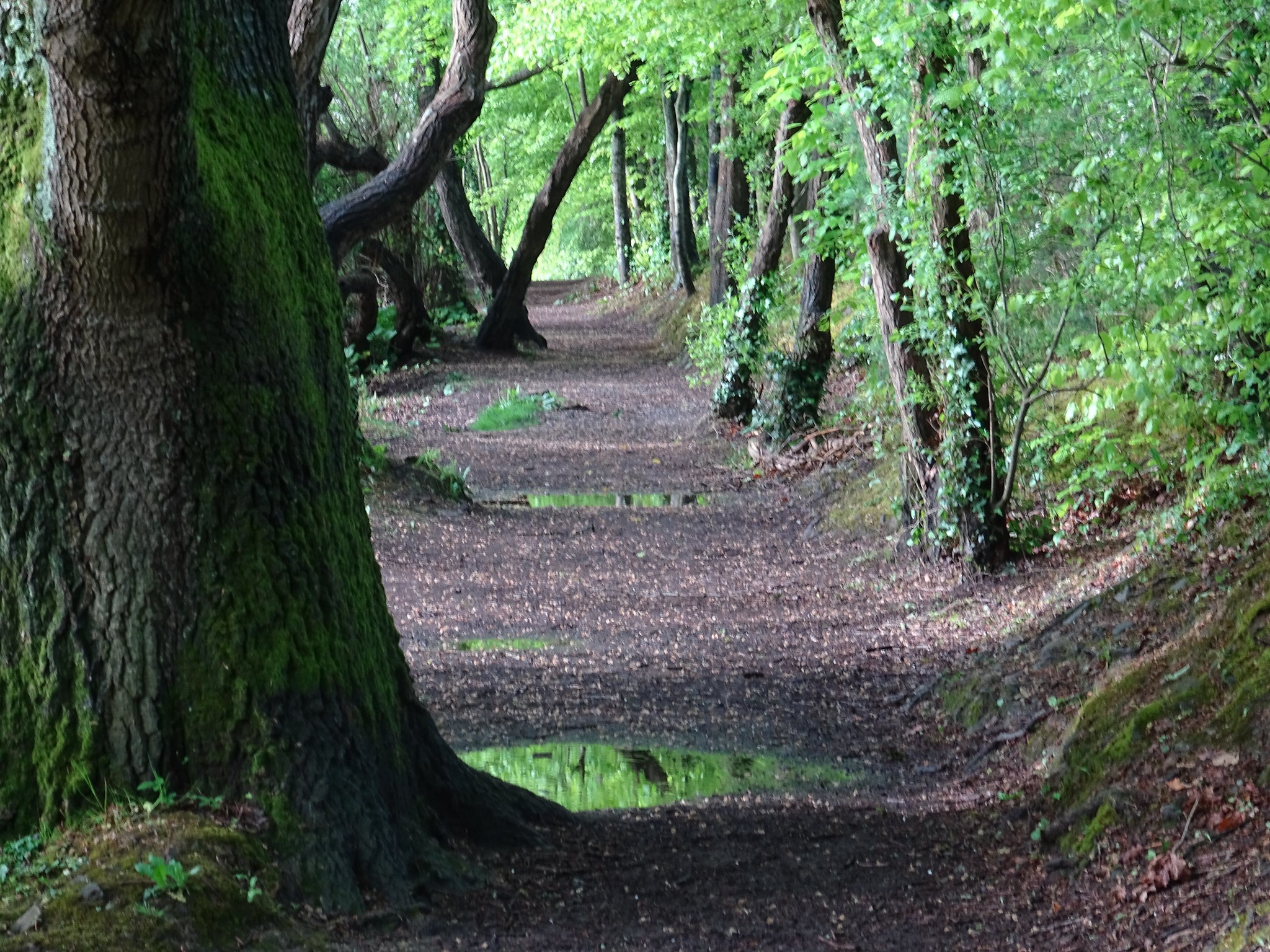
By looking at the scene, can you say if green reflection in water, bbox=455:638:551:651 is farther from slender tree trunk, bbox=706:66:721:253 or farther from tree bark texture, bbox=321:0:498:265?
slender tree trunk, bbox=706:66:721:253

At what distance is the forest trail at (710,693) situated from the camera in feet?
14.2

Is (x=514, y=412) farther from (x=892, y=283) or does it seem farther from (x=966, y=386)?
(x=966, y=386)

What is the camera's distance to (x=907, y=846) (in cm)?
512

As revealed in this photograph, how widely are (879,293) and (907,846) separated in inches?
243

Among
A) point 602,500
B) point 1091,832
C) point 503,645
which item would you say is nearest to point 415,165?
point 602,500

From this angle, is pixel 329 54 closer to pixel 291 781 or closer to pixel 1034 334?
pixel 1034 334

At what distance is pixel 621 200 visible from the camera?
128ft

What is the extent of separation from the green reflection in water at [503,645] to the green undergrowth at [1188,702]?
3.96 metres

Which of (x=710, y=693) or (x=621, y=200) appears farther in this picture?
(x=621, y=200)

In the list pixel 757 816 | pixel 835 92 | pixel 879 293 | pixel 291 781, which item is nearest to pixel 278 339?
pixel 291 781

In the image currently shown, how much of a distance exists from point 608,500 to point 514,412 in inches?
216

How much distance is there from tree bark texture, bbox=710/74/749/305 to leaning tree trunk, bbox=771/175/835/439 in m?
5.01

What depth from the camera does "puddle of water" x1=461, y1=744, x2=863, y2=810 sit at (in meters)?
6.18

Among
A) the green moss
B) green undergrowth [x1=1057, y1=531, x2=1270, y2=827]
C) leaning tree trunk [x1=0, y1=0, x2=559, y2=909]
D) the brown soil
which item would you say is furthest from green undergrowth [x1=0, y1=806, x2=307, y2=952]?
green undergrowth [x1=1057, y1=531, x2=1270, y2=827]
